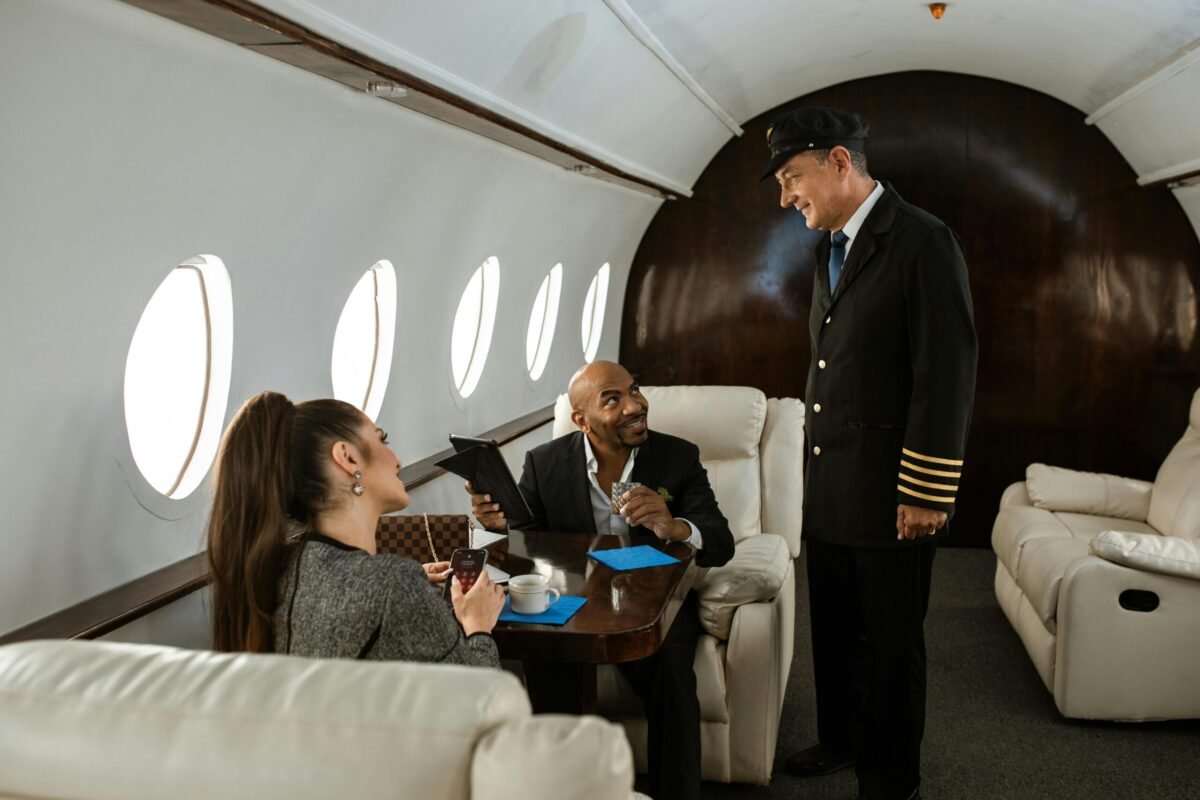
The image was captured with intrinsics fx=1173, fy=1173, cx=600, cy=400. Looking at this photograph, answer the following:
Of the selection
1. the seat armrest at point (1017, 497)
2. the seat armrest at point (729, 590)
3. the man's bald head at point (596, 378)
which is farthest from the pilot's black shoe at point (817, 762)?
the seat armrest at point (1017, 497)

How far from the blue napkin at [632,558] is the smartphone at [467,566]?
1.75 ft

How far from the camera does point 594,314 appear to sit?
843cm

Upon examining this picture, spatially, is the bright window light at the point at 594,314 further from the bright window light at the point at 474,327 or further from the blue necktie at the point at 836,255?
the blue necktie at the point at 836,255

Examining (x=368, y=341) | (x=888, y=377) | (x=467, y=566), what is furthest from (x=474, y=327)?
(x=467, y=566)

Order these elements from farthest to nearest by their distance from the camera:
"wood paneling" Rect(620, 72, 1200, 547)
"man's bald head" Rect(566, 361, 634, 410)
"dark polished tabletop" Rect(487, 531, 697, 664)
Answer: "wood paneling" Rect(620, 72, 1200, 547)
"man's bald head" Rect(566, 361, 634, 410)
"dark polished tabletop" Rect(487, 531, 697, 664)

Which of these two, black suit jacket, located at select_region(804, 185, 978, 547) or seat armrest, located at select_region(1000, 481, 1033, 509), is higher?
black suit jacket, located at select_region(804, 185, 978, 547)

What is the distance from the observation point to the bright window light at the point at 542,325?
732 centimetres

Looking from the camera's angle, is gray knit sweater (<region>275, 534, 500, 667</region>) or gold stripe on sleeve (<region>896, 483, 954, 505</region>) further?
gold stripe on sleeve (<region>896, 483, 954, 505</region>)

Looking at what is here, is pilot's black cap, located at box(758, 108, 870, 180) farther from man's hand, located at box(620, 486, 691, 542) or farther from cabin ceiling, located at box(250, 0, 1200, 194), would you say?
man's hand, located at box(620, 486, 691, 542)

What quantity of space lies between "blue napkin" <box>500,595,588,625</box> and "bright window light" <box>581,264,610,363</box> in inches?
207

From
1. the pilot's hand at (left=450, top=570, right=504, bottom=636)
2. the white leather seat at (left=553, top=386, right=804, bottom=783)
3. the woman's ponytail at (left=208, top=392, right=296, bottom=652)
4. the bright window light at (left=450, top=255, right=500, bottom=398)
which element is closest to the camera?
the woman's ponytail at (left=208, top=392, right=296, bottom=652)

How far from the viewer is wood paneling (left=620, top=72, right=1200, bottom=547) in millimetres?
7805

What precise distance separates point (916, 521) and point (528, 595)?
1.22 m

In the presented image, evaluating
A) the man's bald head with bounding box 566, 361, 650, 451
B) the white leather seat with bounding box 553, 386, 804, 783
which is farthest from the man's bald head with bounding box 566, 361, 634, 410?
the white leather seat with bounding box 553, 386, 804, 783
